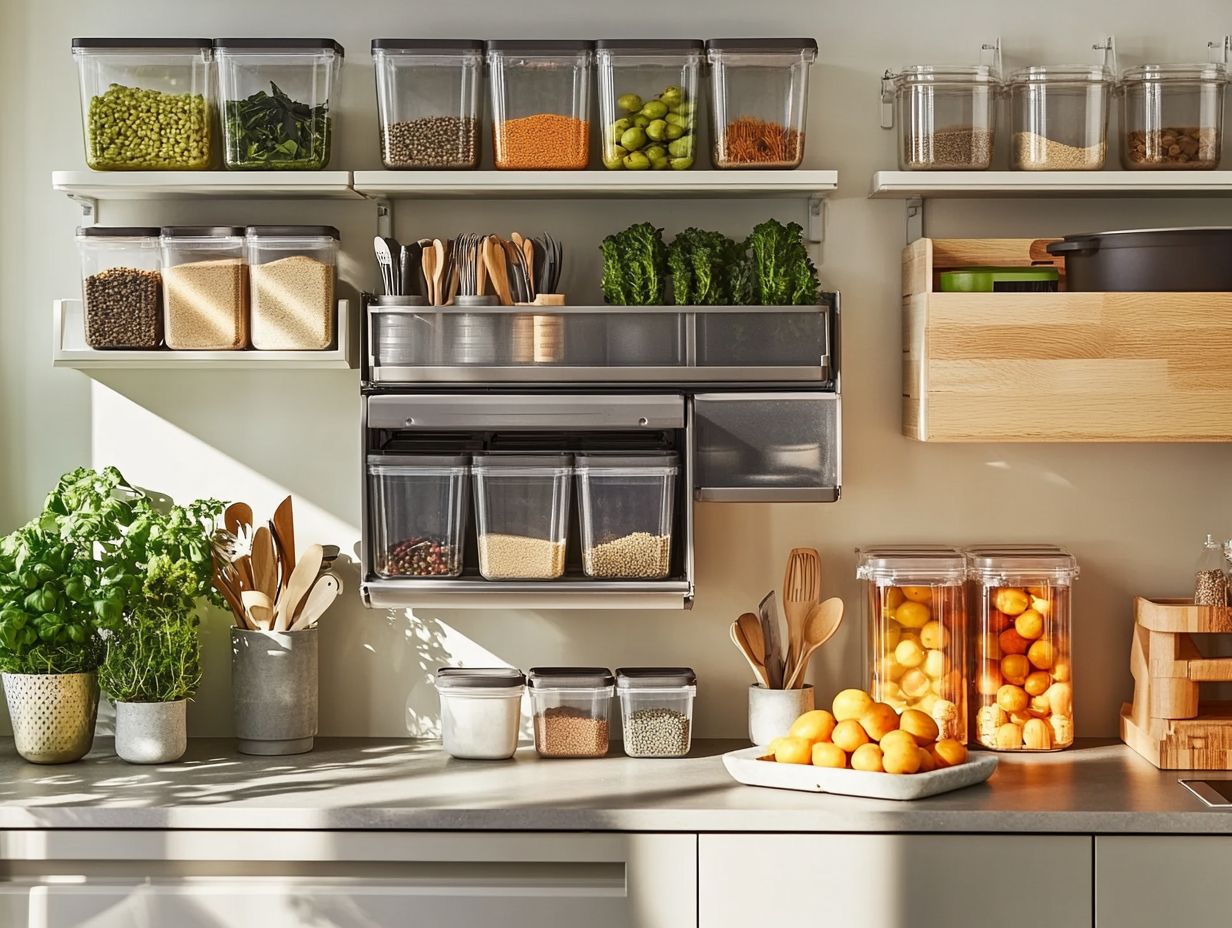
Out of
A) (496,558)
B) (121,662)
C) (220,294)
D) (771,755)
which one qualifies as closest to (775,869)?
(771,755)

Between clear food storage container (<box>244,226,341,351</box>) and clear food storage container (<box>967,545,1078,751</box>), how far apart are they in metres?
1.29

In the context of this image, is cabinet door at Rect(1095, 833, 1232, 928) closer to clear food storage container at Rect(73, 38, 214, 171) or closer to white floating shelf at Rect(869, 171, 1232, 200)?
white floating shelf at Rect(869, 171, 1232, 200)

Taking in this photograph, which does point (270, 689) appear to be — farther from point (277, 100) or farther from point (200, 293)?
point (277, 100)

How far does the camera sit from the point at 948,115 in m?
2.43

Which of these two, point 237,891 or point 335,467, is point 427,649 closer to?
point 335,467

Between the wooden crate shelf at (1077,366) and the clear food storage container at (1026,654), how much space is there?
0.88 feet

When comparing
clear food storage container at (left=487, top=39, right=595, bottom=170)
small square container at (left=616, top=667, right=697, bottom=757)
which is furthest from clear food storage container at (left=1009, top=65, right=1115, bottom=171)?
small square container at (left=616, top=667, right=697, bottom=757)

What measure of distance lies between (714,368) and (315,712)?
0.98 meters

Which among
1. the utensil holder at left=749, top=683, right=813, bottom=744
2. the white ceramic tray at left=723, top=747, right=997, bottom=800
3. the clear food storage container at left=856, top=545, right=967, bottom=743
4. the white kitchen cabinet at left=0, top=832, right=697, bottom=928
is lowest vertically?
the white kitchen cabinet at left=0, top=832, right=697, bottom=928

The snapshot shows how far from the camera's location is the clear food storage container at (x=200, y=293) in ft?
7.96

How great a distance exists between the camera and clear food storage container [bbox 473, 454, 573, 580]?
2426 mm

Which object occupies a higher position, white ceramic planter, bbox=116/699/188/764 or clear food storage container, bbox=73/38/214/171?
clear food storage container, bbox=73/38/214/171

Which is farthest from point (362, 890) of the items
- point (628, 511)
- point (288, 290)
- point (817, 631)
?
point (288, 290)

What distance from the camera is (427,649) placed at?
2.68m
